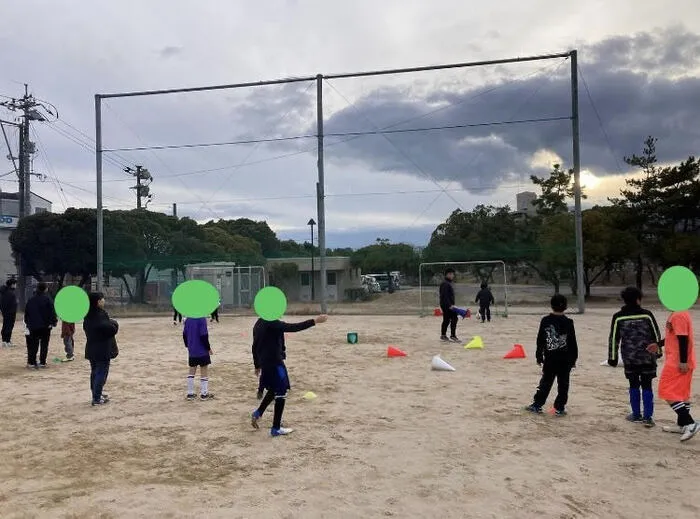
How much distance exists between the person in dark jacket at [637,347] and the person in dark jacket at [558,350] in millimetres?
449

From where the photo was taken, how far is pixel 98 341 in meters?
7.57

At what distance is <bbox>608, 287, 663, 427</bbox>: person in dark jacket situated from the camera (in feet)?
20.1

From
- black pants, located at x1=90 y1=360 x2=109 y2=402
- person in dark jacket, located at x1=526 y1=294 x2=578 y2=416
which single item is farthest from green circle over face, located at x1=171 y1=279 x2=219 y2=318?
person in dark jacket, located at x1=526 y1=294 x2=578 y2=416

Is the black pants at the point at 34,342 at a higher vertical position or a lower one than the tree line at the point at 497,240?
Answer: lower

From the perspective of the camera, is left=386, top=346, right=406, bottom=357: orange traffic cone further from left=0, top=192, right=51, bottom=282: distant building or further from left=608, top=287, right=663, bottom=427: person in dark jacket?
left=0, top=192, right=51, bottom=282: distant building

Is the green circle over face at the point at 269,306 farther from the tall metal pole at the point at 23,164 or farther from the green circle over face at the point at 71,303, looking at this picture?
the tall metal pole at the point at 23,164

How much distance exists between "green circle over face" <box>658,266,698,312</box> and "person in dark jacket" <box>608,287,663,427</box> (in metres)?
0.25

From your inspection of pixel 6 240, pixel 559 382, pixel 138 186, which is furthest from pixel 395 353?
pixel 138 186

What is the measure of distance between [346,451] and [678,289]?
12.5 ft

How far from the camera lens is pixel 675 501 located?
4.22 meters

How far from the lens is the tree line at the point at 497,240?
100 ft

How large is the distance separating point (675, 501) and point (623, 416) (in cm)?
256

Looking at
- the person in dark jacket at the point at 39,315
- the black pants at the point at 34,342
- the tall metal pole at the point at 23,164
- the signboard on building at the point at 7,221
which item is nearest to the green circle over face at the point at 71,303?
the person in dark jacket at the point at 39,315

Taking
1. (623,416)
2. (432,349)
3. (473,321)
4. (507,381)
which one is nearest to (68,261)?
(473,321)
